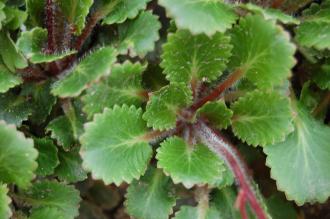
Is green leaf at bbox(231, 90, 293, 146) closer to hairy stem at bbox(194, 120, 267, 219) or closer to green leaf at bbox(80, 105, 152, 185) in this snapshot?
hairy stem at bbox(194, 120, 267, 219)

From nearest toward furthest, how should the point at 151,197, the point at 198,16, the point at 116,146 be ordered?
the point at 198,16, the point at 116,146, the point at 151,197

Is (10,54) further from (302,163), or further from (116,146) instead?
(302,163)

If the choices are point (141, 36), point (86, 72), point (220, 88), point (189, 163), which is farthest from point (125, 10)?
point (189, 163)

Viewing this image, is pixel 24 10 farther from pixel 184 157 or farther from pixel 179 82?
pixel 184 157

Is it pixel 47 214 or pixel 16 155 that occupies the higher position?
pixel 16 155

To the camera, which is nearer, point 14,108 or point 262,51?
point 262,51

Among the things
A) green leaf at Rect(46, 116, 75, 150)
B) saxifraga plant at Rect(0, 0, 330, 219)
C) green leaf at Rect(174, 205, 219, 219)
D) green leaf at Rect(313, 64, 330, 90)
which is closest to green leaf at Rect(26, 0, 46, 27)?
saxifraga plant at Rect(0, 0, 330, 219)

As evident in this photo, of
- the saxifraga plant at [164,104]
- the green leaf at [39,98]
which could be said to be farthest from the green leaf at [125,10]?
the green leaf at [39,98]
